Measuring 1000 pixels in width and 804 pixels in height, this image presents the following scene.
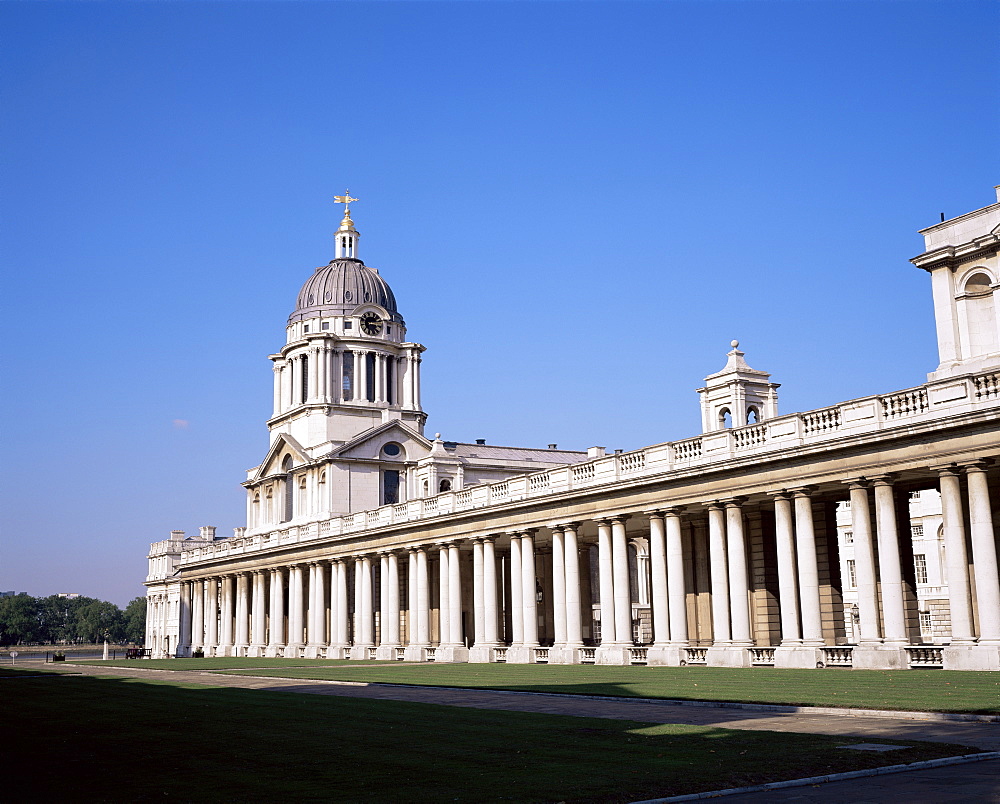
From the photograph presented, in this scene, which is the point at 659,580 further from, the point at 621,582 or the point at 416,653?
the point at 416,653

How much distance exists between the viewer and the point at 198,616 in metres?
106

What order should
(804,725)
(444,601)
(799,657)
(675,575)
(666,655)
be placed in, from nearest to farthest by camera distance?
(804,725) → (799,657) → (666,655) → (675,575) → (444,601)

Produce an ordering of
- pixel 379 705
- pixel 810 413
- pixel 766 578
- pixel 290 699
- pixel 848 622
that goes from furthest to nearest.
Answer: pixel 848 622
pixel 766 578
pixel 810 413
pixel 290 699
pixel 379 705

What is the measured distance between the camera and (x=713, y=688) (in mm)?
28938

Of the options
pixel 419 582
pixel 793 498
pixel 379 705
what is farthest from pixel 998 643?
pixel 419 582

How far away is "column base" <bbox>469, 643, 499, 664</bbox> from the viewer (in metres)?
59.0

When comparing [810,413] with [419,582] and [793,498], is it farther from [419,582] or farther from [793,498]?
[419,582]

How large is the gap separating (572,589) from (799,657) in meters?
15.6

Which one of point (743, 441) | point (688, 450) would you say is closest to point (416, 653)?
point (688, 450)

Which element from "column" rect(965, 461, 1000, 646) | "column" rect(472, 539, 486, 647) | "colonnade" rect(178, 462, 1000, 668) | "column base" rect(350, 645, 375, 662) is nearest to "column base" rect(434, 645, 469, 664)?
"colonnade" rect(178, 462, 1000, 668)

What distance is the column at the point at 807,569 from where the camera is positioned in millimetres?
41594

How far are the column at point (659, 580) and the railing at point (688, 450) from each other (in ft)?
9.14

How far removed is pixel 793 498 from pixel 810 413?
3.57 metres

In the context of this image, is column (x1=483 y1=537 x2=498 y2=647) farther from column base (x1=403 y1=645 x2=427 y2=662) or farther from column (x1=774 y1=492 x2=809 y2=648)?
column (x1=774 y1=492 x2=809 y2=648)
